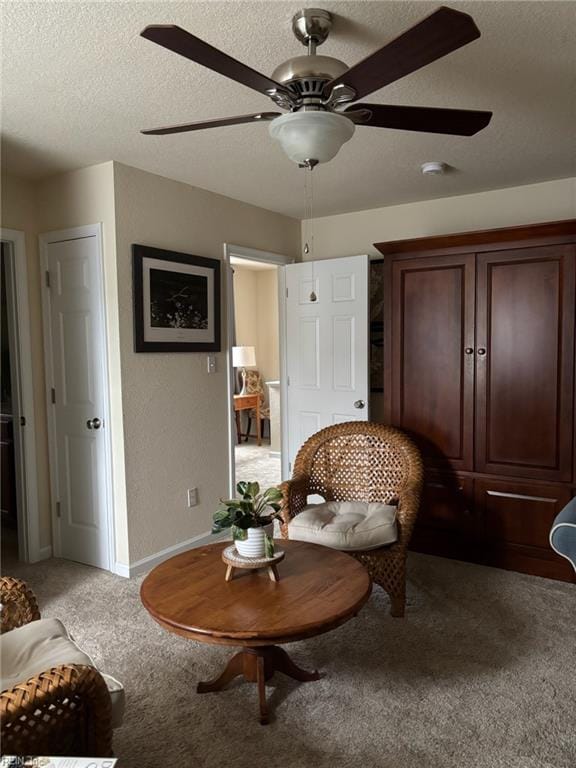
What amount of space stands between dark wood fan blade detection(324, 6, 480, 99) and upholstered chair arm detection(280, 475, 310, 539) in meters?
1.97

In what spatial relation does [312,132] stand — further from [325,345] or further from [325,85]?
[325,345]

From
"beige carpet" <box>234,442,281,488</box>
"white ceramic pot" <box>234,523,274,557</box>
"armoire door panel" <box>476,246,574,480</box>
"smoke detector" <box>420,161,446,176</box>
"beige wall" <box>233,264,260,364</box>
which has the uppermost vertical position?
"smoke detector" <box>420,161,446,176</box>

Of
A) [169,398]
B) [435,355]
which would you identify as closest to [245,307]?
[169,398]

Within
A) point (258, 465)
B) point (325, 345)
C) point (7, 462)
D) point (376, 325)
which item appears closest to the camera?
point (7, 462)

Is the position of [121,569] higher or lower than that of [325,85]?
lower

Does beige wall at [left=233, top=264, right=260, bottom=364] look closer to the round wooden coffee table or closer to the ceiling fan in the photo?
the round wooden coffee table

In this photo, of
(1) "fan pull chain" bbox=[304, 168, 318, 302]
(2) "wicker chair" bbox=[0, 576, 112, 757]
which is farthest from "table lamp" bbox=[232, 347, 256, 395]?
(2) "wicker chair" bbox=[0, 576, 112, 757]

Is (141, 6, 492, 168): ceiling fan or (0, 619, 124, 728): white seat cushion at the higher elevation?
(141, 6, 492, 168): ceiling fan

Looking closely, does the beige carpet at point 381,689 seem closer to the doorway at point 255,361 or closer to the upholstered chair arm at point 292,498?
the upholstered chair arm at point 292,498

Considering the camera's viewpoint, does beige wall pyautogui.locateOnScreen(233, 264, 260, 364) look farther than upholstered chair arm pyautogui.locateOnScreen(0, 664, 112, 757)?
Yes

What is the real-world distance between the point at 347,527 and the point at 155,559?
1358 mm

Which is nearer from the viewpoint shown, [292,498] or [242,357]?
[292,498]

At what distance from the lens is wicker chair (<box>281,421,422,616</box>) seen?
3.12m

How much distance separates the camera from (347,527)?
9.14 feet
